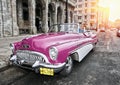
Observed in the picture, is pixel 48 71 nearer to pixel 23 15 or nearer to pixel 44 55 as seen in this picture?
pixel 44 55

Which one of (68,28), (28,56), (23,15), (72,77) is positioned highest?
(23,15)

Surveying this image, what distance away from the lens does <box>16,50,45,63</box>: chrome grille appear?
3.54 m

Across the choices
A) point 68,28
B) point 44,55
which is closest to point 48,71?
point 44,55

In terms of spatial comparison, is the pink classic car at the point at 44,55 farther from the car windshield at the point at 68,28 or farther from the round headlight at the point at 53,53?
the car windshield at the point at 68,28

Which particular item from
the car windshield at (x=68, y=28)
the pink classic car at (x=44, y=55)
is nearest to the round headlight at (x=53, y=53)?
the pink classic car at (x=44, y=55)

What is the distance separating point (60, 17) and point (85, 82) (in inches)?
927

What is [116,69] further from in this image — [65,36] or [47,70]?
[47,70]

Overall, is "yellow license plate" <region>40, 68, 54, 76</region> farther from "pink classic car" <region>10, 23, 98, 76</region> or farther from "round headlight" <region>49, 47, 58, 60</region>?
"round headlight" <region>49, 47, 58, 60</region>

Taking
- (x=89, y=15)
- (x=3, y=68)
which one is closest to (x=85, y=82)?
(x=3, y=68)

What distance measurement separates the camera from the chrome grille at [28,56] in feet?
11.6

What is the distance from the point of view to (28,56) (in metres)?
3.70

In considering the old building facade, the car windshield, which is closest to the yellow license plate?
the car windshield

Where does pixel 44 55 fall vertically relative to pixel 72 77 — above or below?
above

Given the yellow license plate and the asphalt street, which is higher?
the yellow license plate
